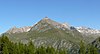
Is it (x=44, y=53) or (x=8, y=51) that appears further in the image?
(x=44, y=53)

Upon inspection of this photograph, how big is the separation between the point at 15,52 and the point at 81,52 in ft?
107

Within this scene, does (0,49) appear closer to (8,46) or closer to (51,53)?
(8,46)

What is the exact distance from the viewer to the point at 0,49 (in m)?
129

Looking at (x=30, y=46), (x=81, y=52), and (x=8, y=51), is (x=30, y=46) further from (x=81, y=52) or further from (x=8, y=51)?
(x=81, y=52)

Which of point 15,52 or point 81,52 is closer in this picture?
point 15,52

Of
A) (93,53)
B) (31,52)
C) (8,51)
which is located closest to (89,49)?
(93,53)

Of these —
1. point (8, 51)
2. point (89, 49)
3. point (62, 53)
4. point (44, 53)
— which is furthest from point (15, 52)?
point (89, 49)

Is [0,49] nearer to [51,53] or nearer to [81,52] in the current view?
[51,53]

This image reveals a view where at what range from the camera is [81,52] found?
13162 cm

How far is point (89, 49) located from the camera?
5133 inches

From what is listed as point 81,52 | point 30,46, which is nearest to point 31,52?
point 30,46

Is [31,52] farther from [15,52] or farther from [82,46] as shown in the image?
[82,46]

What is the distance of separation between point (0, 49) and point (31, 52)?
1534cm

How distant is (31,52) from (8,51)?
11.0 m
